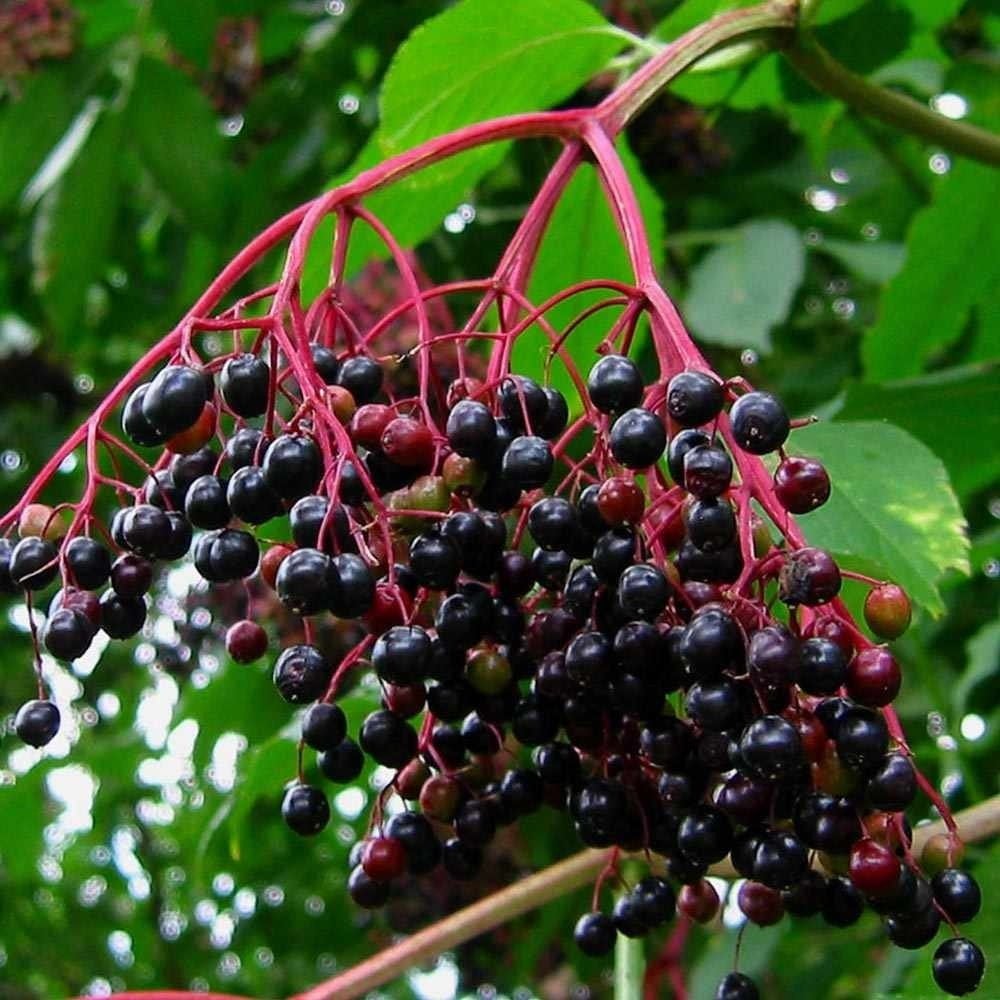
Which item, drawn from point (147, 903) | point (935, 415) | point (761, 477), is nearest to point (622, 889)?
point (761, 477)

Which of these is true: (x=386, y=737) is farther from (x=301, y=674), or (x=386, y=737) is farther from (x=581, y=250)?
(x=581, y=250)

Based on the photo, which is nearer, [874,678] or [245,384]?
[874,678]

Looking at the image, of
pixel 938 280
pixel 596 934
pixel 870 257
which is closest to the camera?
pixel 596 934

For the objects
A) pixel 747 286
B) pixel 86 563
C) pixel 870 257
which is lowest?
pixel 870 257

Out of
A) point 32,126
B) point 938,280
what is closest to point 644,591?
point 938,280

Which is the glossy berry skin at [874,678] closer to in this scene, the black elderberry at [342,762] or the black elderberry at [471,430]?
the black elderberry at [471,430]

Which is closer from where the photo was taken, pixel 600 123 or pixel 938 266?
pixel 600 123

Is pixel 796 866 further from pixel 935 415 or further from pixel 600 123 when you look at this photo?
pixel 935 415
